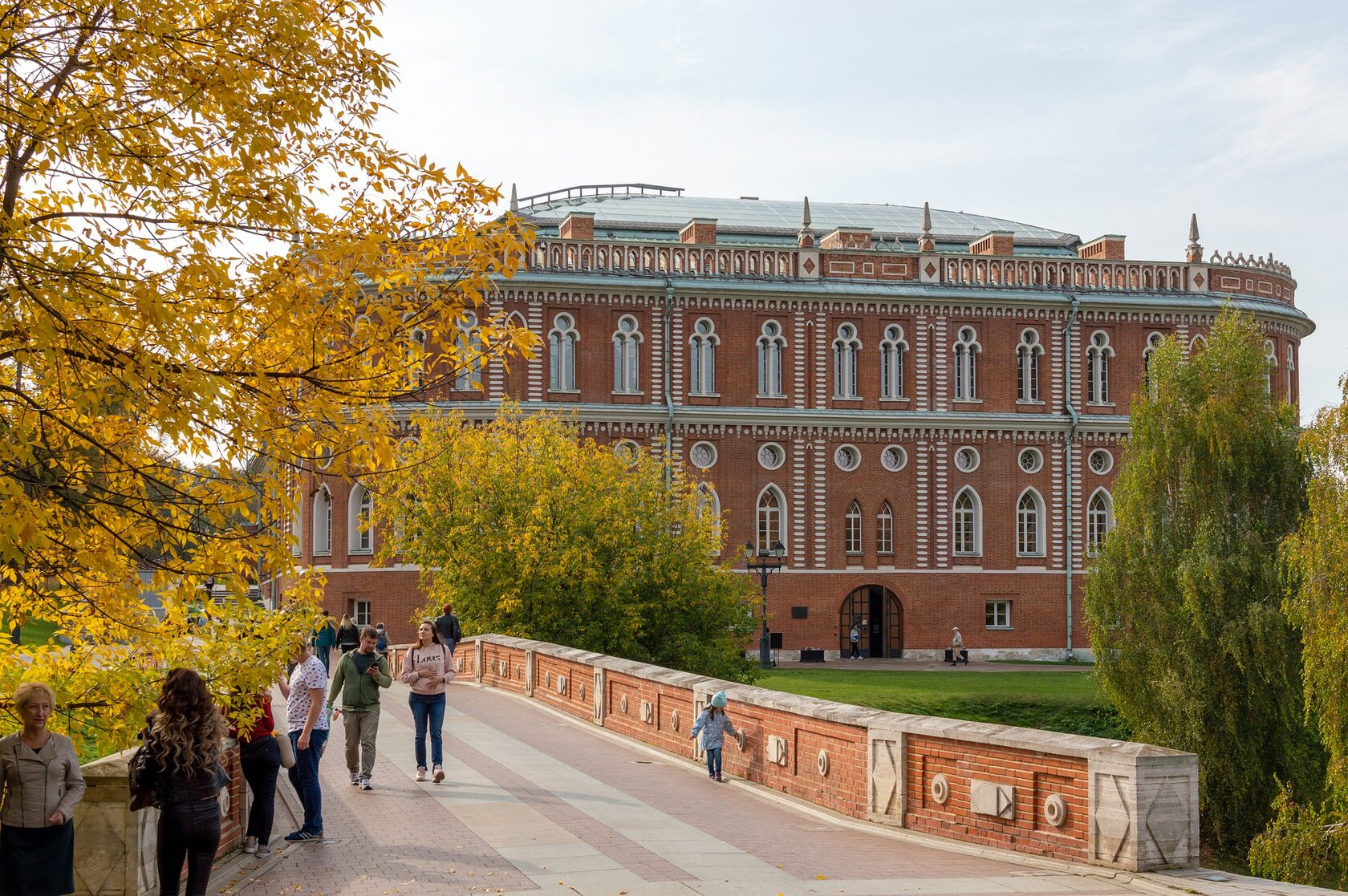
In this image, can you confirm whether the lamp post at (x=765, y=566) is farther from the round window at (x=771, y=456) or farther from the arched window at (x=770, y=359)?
the arched window at (x=770, y=359)

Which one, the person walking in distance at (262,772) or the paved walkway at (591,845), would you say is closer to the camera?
the paved walkway at (591,845)

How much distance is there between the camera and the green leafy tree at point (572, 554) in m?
35.0

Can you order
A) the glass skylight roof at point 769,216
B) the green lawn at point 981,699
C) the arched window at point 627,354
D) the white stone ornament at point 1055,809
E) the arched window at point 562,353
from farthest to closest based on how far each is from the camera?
the glass skylight roof at point 769,216 → the arched window at point 627,354 → the arched window at point 562,353 → the green lawn at point 981,699 → the white stone ornament at point 1055,809

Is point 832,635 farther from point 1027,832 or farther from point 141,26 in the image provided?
point 141,26

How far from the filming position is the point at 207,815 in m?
9.91

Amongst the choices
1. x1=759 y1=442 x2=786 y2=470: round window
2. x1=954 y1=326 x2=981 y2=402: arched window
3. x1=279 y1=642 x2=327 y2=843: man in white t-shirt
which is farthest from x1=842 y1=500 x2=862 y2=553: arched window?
x1=279 y1=642 x2=327 y2=843: man in white t-shirt

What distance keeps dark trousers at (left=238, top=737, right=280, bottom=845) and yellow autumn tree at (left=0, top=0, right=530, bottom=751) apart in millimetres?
1925

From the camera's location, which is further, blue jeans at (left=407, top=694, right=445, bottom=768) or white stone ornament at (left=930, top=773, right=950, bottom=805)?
blue jeans at (left=407, top=694, right=445, bottom=768)

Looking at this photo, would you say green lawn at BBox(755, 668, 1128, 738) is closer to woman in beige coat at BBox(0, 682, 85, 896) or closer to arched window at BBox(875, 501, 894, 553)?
arched window at BBox(875, 501, 894, 553)

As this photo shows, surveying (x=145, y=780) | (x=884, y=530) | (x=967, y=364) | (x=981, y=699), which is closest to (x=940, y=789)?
(x=145, y=780)

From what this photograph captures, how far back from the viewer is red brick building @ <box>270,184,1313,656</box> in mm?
52625

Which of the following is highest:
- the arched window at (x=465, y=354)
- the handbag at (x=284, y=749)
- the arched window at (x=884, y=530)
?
the arched window at (x=465, y=354)

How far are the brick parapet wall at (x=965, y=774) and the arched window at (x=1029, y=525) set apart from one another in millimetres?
35997

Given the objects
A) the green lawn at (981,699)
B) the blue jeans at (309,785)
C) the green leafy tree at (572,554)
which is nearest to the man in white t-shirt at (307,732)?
the blue jeans at (309,785)
